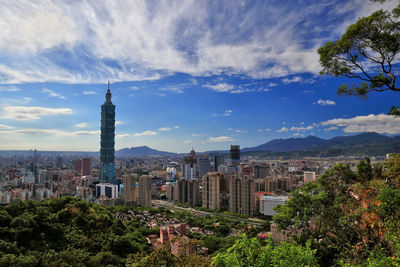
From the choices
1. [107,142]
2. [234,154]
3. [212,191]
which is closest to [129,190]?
[212,191]

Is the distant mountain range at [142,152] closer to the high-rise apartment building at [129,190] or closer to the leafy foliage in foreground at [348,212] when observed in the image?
the high-rise apartment building at [129,190]

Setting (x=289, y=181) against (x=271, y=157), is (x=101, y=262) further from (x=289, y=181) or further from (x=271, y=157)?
(x=271, y=157)

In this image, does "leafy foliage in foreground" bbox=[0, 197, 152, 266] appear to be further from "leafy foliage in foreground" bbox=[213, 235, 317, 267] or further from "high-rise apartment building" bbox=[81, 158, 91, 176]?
"high-rise apartment building" bbox=[81, 158, 91, 176]

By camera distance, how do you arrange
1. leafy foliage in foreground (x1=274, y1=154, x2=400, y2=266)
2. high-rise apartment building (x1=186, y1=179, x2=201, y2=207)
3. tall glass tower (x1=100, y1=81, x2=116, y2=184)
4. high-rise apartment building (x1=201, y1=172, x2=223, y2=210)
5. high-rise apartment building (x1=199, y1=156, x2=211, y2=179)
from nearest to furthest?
leafy foliage in foreground (x1=274, y1=154, x2=400, y2=266)
high-rise apartment building (x1=201, y1=172, x2=223, y2=210)
high-rise apartment building (x1=186, y1=179, x2=201, y2=207)
tall glass tower (x1=100, y1=81, x2=116, y2=184)
high-rise apartment building (x1=199, y1=156, x2=211, y2=179)

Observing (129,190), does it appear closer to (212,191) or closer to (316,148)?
(212,191)

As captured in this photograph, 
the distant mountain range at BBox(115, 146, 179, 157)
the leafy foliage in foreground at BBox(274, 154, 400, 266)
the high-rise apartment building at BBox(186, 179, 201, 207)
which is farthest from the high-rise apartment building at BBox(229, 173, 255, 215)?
the distant mountain range at BBox(115, 146, 179, 157)

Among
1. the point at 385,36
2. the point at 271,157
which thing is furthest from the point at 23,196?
the point at 271,157
